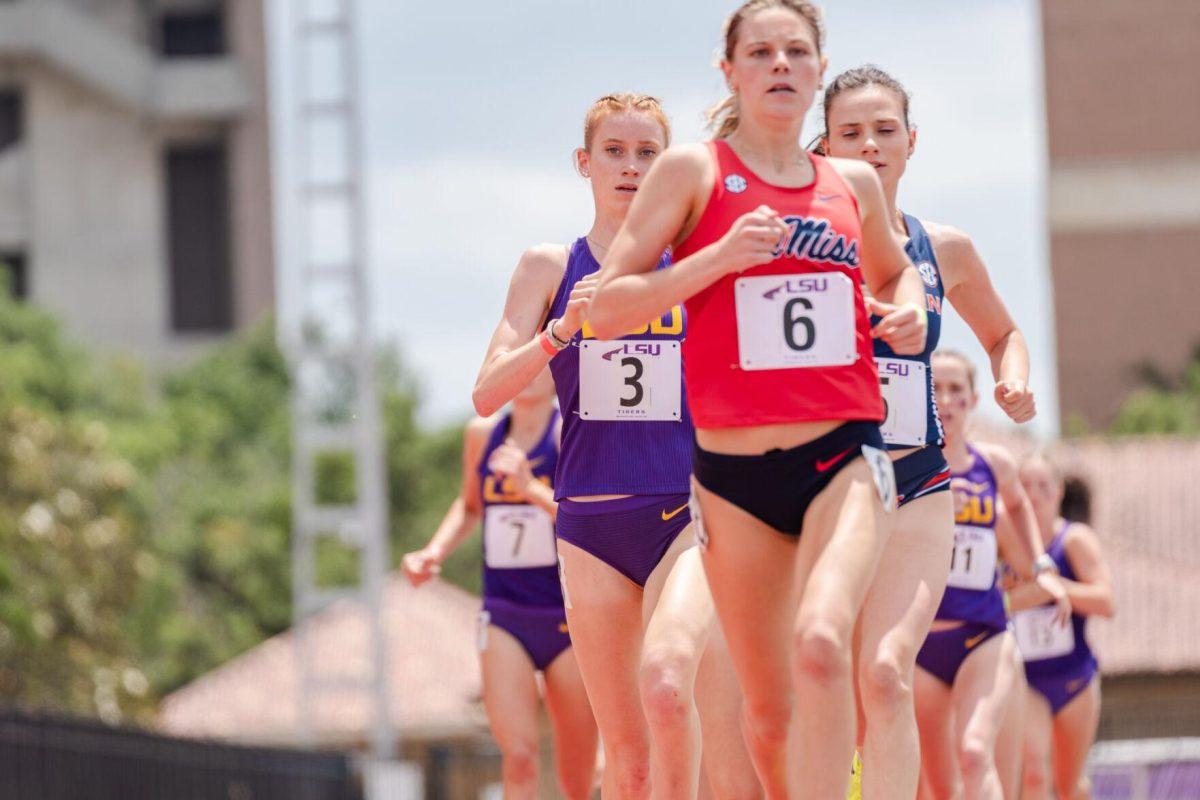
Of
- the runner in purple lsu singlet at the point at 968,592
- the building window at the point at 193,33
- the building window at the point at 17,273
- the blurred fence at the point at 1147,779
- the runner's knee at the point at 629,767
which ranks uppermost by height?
the building window at the point at 193,33

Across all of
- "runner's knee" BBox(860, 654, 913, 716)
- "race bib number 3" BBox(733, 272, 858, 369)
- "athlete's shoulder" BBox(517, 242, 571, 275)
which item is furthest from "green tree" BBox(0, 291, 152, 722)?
"race bib number 3" BBox(733, 272, 858, 369)

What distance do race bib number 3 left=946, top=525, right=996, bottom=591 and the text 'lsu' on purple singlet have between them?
1.75 meters

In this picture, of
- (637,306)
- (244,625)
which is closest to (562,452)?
(637,306)

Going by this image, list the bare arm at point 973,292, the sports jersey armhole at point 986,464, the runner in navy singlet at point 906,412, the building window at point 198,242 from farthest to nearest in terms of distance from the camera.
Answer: the building window at point 198,242 < the sports jersey armhole at point 986,464 < the bare arm at point 973,292 < the runner in navy singlet at point 906,412

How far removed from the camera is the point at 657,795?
6.80m

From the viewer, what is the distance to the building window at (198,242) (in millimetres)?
80438

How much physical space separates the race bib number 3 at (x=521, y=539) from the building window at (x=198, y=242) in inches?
2787

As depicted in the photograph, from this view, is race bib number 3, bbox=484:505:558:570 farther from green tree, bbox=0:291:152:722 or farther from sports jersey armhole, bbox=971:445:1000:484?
green tree, bbox=0:291:152:722

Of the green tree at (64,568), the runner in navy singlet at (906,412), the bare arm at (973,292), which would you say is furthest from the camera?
the green tree at (64,568)

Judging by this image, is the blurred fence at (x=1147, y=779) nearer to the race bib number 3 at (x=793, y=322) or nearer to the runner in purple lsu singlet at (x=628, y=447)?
the runner in purple lsu singlet at (x=628, y=447)

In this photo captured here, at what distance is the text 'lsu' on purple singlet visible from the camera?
9992mm

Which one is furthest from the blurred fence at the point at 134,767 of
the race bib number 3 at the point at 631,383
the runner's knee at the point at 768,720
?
the runner's knee at the point at 768,720

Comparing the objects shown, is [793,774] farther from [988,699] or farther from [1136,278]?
[1136,278]

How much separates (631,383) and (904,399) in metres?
0.89
